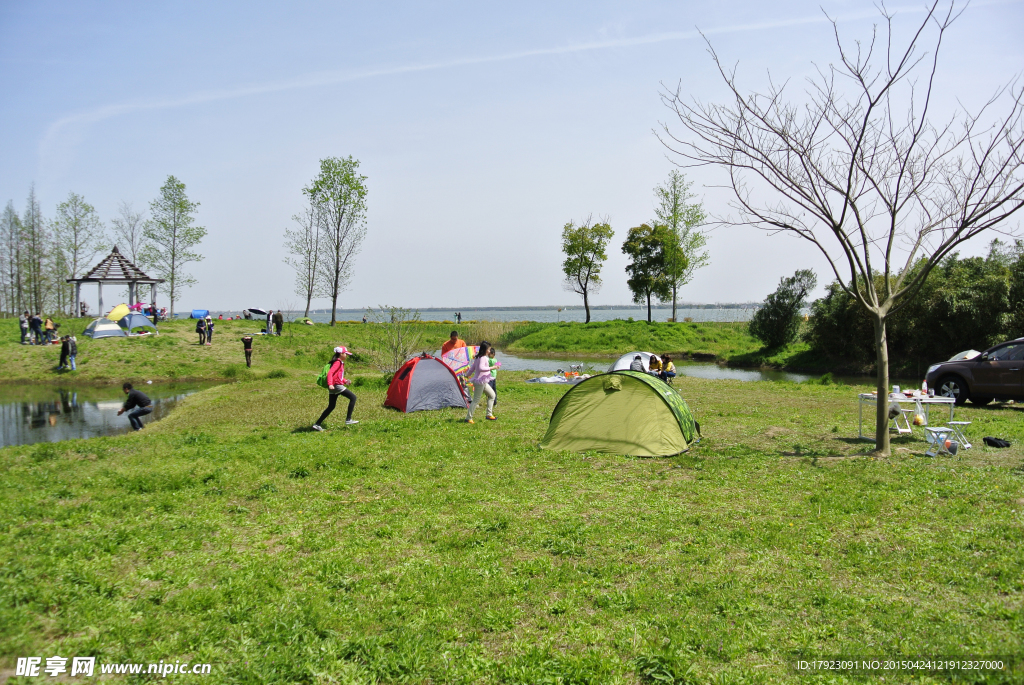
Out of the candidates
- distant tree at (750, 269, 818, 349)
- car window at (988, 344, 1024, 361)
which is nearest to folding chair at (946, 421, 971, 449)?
car window at (988, 344, 1024, 361)

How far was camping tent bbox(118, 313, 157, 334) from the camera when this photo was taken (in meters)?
→ 37.1

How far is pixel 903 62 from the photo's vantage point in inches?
398

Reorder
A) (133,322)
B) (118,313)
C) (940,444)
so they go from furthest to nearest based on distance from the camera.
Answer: (118,313) < (133,322) < (940,444)

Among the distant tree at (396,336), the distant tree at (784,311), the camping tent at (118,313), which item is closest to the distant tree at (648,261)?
the distant tree at (784,311)

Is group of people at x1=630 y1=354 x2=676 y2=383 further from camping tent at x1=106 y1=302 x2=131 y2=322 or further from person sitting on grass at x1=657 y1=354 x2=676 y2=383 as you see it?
camping tent at x1=106 y1=302 x2=131 y2=322

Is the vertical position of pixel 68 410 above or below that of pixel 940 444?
below

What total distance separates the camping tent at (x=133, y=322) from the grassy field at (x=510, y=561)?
1148 inches

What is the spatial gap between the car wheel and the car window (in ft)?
3.26

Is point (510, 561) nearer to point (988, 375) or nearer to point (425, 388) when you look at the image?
point (425, 388)

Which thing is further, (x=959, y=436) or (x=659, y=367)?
(x=659, y=367)

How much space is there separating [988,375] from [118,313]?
44473 mm

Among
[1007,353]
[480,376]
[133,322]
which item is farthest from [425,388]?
[133,322]

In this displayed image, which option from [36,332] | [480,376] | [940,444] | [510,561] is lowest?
[510,561]

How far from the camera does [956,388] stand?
56.4ft
